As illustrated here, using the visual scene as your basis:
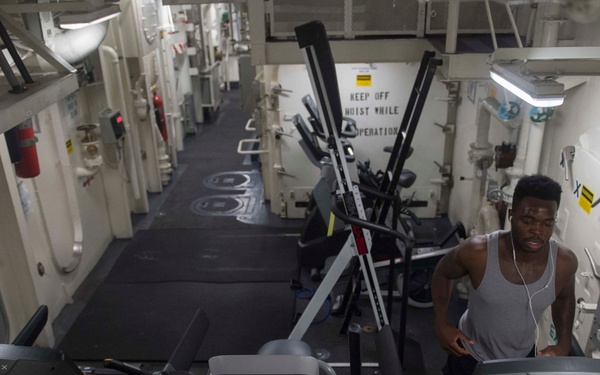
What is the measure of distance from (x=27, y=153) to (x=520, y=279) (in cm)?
327

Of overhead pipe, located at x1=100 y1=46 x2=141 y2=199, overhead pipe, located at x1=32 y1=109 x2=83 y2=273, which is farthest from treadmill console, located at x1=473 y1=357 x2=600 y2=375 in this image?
overhead pipe, located at x1=100 y1=46 x2=141 y2=199

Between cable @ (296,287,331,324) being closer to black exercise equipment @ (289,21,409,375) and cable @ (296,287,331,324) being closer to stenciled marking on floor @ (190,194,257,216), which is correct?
black exercise equipment @ (289,21,409,375)

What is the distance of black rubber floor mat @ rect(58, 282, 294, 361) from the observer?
3.96 m

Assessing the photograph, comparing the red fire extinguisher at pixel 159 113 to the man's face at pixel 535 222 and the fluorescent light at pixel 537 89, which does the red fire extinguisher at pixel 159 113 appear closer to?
the fluorescent light at pixel 537 89

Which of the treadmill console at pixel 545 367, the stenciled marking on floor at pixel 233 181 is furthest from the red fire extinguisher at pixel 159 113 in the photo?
the treadmill console at pixel 545 367

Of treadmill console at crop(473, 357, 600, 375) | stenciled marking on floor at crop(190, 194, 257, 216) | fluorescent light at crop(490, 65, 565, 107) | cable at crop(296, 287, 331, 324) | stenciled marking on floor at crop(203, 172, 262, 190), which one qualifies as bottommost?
cable at crop(296, 287, 331, 324)

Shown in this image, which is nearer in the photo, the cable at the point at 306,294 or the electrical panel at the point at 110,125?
the cable at the point at 306,294

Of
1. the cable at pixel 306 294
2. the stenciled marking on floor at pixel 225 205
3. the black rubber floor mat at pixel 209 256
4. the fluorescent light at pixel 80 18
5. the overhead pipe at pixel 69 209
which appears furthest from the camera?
the stenciled marking on floor at pixel 225 205

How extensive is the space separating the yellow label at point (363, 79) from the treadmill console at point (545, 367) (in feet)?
14.6

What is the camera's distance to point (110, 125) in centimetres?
505

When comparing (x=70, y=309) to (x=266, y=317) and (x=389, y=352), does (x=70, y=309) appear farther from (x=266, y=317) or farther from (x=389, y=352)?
(x=389, y=352)

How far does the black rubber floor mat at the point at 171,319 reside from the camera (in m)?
3.96

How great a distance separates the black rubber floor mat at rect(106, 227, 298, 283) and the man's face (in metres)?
2.99

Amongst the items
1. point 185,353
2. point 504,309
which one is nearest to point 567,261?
point 504,309
